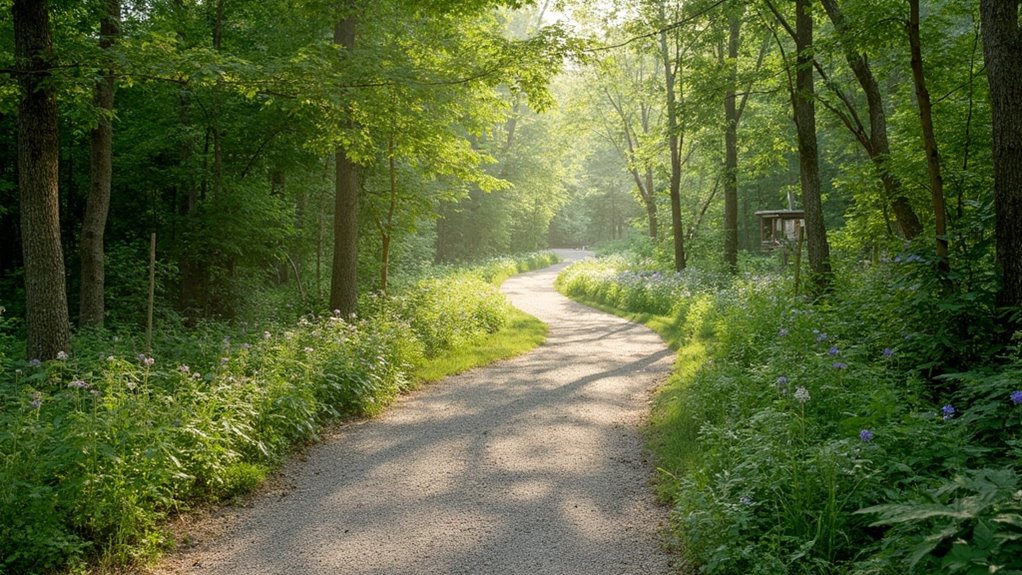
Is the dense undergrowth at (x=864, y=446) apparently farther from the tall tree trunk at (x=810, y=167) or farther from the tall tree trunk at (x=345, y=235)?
the tall tree trunk at (x=345, y=235)

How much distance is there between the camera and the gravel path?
4.36 metres

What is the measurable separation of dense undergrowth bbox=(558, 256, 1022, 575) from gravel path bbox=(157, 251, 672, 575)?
0.53m

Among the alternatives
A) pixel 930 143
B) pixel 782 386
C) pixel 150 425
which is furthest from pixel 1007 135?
pixel 150 425

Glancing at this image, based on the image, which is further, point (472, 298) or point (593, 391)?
point (472, 298)

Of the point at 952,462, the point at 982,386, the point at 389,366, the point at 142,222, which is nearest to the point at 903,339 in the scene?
the point at 982,386

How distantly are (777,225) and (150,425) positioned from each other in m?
22.4

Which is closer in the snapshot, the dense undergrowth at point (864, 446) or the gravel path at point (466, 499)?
the dense undergrowth at point (864, 446)

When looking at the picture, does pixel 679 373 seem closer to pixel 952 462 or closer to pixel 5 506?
pixel 952 462

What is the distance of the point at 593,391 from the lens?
940 centimetres

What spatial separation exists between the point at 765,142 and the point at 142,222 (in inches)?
584

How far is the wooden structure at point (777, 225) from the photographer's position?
2136 cm

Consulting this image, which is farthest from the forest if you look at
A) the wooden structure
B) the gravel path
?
the wooden structure

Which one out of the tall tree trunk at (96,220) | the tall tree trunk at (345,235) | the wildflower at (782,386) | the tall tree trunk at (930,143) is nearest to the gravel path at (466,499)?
the wildflower at (782,386)

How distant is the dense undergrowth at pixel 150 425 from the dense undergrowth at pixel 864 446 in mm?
3767
